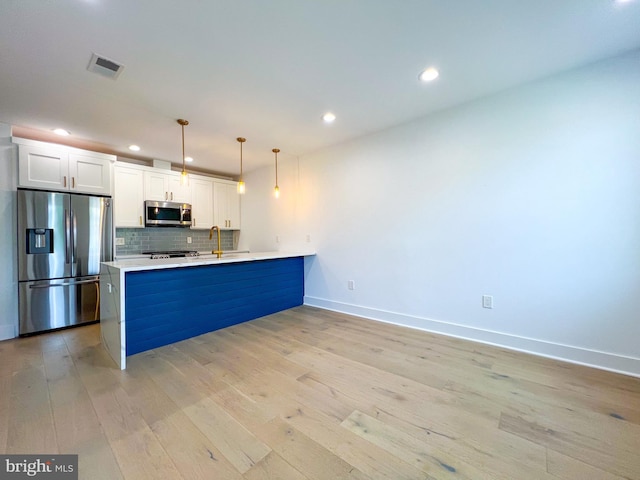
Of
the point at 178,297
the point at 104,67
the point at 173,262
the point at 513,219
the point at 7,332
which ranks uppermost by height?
the point at 104,67

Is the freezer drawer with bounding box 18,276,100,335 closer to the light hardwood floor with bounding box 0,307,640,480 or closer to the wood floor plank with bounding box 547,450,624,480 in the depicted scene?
the light hardwood floor with bounding box 0,307,640,480

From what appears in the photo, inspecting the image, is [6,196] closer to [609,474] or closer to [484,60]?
[484,60]

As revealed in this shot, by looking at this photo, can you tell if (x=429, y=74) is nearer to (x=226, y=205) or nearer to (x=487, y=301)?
(x=487, y=301)

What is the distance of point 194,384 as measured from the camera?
6.54 feet

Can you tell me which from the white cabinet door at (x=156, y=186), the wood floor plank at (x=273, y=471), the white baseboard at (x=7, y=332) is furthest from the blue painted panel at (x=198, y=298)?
the white cabinet door at (x=156, y=186)

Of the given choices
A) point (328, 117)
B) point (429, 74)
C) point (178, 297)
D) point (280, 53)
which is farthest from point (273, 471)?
point (328, 117)

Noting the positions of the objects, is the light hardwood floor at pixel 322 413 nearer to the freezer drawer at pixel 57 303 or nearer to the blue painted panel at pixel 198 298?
the blue painted panel at pixel 198 298

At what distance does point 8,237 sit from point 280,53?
3829 mm

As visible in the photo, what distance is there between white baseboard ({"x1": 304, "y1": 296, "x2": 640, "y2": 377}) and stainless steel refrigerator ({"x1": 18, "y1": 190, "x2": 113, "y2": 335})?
366 centimetres

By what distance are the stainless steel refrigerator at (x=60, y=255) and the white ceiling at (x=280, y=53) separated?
101 cm

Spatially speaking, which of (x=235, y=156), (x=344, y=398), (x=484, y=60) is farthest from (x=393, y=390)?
(x=235, y=156)

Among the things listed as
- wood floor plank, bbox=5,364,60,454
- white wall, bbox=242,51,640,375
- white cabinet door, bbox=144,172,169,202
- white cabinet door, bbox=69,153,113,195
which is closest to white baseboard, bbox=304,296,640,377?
white wall, bbox=242,51,640,375

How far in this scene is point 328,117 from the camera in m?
3.04

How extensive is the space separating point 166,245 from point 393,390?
461 centimetres
